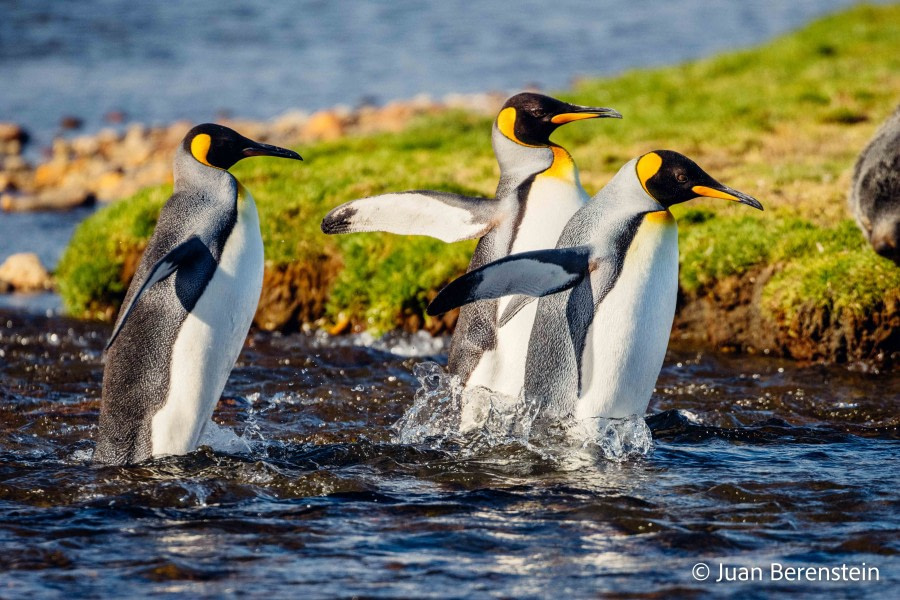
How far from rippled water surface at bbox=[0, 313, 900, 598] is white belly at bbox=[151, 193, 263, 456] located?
17cm

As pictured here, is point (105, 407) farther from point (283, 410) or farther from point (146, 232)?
point (146, 232)

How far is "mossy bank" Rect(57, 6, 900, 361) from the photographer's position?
7914 millimetres

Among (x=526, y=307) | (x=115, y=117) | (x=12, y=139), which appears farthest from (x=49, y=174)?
(x=526, y=307)

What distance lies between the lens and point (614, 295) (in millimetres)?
6020

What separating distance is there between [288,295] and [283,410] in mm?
2151

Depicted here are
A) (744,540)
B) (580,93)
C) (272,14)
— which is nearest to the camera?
(744,540)

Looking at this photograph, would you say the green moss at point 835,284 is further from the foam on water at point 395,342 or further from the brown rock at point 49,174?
the brown rock at point 49,174

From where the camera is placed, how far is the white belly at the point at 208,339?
236 inches

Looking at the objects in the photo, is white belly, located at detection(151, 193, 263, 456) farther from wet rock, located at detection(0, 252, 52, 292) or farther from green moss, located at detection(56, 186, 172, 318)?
wet rock, located at detection(0, 252, 52, 292)

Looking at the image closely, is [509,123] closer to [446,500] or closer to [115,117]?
[446,500]

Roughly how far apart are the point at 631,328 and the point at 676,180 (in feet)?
2.57

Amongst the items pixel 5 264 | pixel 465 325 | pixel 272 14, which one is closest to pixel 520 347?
pixel 465 325

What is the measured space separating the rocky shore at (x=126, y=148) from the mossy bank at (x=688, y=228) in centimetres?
337

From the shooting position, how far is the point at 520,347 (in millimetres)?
6574
